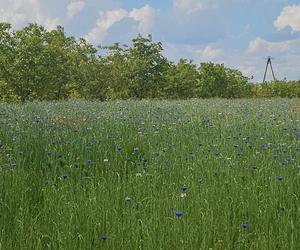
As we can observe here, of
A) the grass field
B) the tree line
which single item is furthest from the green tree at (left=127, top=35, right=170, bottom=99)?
the grass field

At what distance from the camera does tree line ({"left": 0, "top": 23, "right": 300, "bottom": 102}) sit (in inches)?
984

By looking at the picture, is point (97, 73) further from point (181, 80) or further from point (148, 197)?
point (148, 197)

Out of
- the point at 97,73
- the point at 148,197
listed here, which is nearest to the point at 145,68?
the point at 97,73

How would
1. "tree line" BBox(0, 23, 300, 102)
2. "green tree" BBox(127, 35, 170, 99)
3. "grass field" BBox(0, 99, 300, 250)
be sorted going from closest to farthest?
"grass field" BBox(0, 99, 300, 250)
"tree line" BBox(0, 23, 300, 102)
"green tree" BBox(127, 35, 170, 99)

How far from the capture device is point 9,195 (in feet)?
14.2

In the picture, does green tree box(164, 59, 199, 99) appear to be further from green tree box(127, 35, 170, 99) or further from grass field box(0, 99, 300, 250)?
grass field box(0, 99, 300, 250)

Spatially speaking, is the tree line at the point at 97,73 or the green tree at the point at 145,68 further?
the green tree at the point at 145,68

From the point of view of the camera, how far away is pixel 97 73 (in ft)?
111

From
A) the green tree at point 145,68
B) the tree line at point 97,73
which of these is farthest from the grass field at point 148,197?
the green tree at point 145,68

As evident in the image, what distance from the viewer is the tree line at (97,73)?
25.0m

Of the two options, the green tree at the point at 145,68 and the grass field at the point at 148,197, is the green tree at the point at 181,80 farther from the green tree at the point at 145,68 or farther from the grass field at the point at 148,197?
the grass field at the point at 148,197

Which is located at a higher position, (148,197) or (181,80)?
(181,80)

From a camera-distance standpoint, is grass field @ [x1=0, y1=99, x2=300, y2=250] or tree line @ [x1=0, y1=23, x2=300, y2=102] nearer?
grass field @ [x1=0, y1=99, x2=300, y2=250]

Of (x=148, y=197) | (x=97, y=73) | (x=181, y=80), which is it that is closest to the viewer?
(x=148, y=197)
